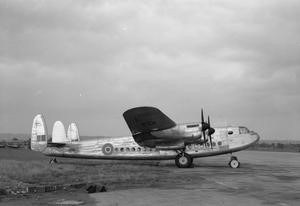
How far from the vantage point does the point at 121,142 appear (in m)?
27.0

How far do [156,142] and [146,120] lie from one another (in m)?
Result: 3.00

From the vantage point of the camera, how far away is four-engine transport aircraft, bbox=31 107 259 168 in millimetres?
23070

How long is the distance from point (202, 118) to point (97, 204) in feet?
51.4

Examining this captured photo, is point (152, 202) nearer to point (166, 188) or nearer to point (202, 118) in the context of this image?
point (166, 188)

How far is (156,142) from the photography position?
2492cm

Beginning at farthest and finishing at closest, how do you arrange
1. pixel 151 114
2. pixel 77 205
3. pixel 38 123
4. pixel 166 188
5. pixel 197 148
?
pixel 38 123 → pixel 197 148 → pixel 151 114 → pixel 166 188 → pixel 77 205

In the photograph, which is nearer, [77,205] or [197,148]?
[77,205]

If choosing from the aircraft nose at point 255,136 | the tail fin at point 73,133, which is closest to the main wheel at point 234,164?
the aircraft nose at point 255,136

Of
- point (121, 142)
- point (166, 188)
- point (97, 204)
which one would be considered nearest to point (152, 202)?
point (97, 204)

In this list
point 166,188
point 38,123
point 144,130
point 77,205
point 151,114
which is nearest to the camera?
point 77,205

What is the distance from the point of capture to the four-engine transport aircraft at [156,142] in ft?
75.7

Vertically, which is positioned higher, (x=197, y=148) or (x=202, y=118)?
(x=202, y=118)

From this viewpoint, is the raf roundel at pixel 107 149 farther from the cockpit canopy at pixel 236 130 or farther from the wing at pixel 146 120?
the cockpit canopy at pixel 236 130

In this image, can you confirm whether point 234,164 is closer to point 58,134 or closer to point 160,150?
point 160,150
